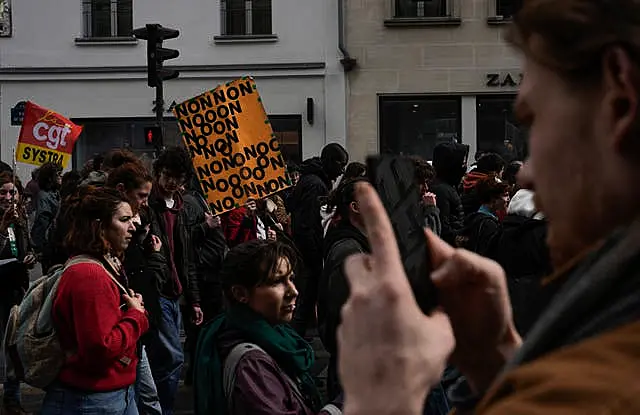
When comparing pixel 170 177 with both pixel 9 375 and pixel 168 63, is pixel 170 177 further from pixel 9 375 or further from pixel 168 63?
pixel 168 63

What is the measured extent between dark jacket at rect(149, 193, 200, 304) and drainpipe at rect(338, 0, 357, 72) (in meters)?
12.2

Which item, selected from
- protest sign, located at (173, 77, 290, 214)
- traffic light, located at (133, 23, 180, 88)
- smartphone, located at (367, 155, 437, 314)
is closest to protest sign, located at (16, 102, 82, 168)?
traffic light, located at (133, 23, 180, 88)

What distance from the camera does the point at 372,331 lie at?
1.13 m

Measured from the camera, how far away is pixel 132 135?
65.2 ft

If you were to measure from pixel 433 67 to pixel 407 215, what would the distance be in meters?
18.2

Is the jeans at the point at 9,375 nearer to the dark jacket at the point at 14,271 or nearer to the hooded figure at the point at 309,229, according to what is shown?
the dark jacket at the point at 14,271

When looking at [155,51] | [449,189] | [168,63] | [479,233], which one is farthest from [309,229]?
[168,63]

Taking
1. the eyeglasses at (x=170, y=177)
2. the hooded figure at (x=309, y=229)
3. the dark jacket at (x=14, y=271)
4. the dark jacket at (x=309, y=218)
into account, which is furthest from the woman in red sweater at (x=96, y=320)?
the dark jacket at (x=309, y=218)

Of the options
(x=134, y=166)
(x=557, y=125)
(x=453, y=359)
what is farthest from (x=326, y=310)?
(x=557, y=125)

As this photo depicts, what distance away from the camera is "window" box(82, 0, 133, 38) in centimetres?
2011

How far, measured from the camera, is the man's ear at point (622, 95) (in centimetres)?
108

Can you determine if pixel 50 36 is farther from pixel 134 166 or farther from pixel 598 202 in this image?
pixel 598 202

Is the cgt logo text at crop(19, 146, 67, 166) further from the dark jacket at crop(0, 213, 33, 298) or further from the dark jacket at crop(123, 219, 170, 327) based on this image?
the dark jacket at crop(123, 219, 170, 327)

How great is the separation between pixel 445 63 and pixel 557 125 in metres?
18.4
